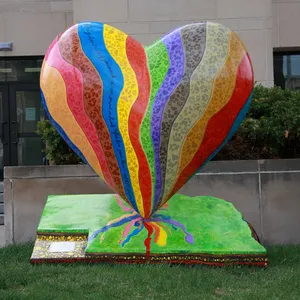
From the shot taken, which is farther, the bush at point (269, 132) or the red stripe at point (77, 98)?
the bush at point (269, 132)

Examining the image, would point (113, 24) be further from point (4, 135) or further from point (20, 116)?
point (4, 135)

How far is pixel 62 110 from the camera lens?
5.55 meters

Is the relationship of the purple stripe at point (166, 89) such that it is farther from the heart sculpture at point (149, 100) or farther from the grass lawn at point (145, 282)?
the grass lawn at point (145, 282)

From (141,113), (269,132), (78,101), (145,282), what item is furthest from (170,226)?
(269,132)

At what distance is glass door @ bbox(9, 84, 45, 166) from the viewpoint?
12617 mm

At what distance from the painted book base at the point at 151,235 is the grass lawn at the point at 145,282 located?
0.12 metres

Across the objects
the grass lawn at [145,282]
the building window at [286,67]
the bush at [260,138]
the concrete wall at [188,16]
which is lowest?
the grass lawn at [145,282]

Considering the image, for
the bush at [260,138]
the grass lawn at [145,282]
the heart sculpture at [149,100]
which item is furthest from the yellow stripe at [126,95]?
the bush at [260,138]

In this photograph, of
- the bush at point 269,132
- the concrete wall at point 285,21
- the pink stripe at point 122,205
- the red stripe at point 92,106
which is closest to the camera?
the red stripe at point 92,106

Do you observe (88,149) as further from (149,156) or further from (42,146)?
(42,146)

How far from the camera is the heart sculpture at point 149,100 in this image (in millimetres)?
5355

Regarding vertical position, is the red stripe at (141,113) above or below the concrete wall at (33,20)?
below

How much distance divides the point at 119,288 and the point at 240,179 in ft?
9.74

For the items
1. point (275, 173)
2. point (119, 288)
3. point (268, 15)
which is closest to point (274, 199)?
point (275, 173)
